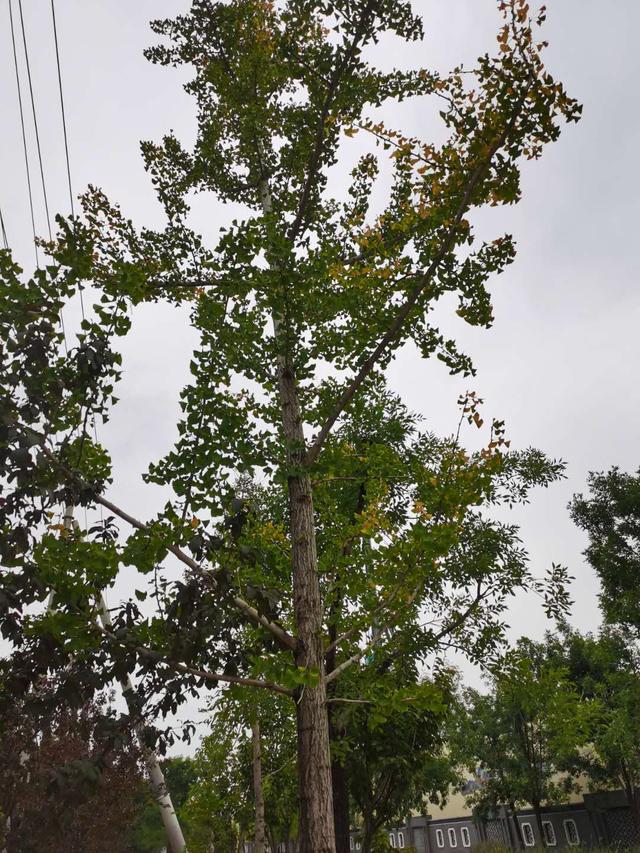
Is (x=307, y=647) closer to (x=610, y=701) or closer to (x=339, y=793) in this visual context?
(x=339, y=793)

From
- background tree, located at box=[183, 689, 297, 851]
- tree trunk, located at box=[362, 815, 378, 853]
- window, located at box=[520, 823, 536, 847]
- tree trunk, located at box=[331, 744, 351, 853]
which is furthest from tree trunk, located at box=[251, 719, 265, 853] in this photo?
window, located at box=[520, 823, 536, 847]

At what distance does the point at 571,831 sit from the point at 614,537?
17.7 meters

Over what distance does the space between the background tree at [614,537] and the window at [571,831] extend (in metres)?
14.4

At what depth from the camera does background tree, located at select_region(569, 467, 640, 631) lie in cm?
1997

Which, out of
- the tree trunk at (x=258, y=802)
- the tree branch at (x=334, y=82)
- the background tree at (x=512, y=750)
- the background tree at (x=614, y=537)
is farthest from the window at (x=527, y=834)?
the tree branch at (x=334, y=82)

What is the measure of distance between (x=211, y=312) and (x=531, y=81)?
2726 millimetres

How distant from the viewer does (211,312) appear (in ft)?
15.8

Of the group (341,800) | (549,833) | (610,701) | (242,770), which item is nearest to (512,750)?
(610,701)

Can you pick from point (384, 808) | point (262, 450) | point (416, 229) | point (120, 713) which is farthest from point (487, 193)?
point (384, 808)

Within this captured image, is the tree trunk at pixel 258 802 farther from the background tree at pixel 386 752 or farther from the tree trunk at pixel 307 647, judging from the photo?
the tree trunk at pixel 307 647

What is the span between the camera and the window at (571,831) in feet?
94.4

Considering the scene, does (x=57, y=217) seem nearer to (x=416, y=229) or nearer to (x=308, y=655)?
(x=416, y=229)

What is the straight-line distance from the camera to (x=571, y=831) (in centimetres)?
2922

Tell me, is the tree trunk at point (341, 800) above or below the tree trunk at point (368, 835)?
above
